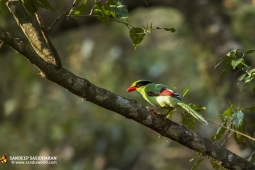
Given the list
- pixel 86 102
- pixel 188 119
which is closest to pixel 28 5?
pixel 188 119

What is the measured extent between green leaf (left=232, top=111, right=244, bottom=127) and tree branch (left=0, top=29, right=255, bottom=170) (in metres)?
0.19

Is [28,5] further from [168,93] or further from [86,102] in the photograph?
[86,102]

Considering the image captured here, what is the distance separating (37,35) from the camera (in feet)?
8.89

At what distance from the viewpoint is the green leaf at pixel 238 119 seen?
3.02 metres

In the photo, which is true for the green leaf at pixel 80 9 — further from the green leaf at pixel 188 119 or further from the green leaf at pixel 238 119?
the green leaf at pixel 238 119

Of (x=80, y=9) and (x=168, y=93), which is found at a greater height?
(x=80, y=9)

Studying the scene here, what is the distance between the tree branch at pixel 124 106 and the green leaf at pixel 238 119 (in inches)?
7.3

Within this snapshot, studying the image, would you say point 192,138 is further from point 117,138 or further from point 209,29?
point 117,138

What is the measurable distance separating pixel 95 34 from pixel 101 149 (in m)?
3.54

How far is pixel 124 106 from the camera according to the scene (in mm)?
2709

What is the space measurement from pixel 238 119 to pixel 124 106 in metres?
0.74

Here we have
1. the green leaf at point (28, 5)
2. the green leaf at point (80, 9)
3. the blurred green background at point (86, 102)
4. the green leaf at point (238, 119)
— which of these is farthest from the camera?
the blurred green background at point (86, 102)

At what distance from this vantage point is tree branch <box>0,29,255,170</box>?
7.95 feet

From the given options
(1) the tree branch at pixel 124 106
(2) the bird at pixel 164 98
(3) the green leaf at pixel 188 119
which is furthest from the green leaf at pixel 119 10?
(3) the green leaf at pixel 188 119
